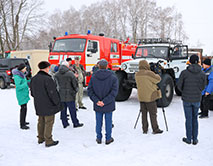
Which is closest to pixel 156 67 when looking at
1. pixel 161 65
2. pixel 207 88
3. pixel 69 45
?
pixel 161 65

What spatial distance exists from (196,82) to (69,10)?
1740 inches

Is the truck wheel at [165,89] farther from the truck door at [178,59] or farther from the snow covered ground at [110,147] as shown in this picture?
the snow covered ground at [110,147]

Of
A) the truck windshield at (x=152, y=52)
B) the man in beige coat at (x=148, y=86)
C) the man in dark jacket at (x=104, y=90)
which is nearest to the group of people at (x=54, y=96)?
the man in dark jacket at (x=104, y=90)

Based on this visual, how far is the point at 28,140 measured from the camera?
4.57 metres

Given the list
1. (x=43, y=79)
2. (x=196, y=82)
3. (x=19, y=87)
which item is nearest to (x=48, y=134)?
(x=43, y=79)

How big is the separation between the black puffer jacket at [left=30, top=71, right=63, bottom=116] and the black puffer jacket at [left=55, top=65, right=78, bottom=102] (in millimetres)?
1000

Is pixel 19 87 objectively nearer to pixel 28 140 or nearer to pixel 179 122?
pixel 28 140

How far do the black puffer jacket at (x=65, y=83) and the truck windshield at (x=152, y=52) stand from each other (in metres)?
4.16

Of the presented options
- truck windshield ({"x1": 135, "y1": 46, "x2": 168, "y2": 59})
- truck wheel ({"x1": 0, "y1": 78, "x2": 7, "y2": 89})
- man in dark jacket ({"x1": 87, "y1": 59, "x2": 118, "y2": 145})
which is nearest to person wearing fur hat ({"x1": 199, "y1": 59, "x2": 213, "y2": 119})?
truck windshield ({"x1": 135, "y1": 46, "x2": 168, "y2": 59})

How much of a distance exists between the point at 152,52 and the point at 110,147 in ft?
16.8

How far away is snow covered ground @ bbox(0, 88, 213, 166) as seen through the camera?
11.9 feet

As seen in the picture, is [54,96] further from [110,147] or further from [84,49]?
[84,49]

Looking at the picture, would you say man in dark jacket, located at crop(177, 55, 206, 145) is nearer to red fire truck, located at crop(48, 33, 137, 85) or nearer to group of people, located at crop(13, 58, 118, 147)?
group of people, located at crop(13, 58, 118, 147)

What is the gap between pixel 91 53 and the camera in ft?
29.5
